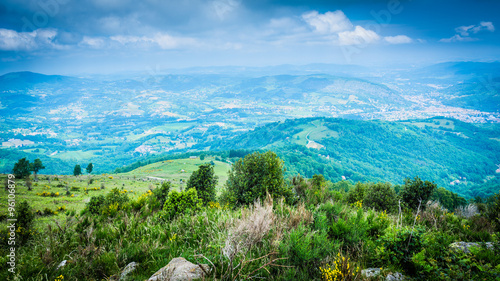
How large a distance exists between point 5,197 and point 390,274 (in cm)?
3277

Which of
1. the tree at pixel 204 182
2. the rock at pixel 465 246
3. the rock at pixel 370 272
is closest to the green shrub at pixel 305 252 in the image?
the rock at pixel 370 272

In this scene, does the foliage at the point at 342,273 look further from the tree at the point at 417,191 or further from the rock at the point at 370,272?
the tree at the point at 417,191

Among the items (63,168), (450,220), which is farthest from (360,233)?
(63,168)

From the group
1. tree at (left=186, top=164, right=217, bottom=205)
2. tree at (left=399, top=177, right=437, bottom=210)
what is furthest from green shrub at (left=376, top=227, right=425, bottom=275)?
tree at (left=399, top=177, right=437, bottom=210)

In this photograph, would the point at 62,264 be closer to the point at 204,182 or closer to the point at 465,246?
the point at 465,246

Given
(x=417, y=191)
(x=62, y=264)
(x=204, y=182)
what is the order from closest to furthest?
(x=62, y=264) < (x=204, y=182) < (x=417, y=191)

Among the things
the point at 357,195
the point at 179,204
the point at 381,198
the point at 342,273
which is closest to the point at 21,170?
the point at 179,204

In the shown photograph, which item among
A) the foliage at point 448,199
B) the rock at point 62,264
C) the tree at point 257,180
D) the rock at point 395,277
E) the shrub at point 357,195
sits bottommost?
the foliage at point 448,199

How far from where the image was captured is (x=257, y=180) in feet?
40.5

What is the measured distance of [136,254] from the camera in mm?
5336

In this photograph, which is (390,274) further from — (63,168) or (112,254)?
(63,168)

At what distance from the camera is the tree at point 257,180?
11680 mm

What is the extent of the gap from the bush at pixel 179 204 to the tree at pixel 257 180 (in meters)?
3.24

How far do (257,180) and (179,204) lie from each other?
15.5ft
